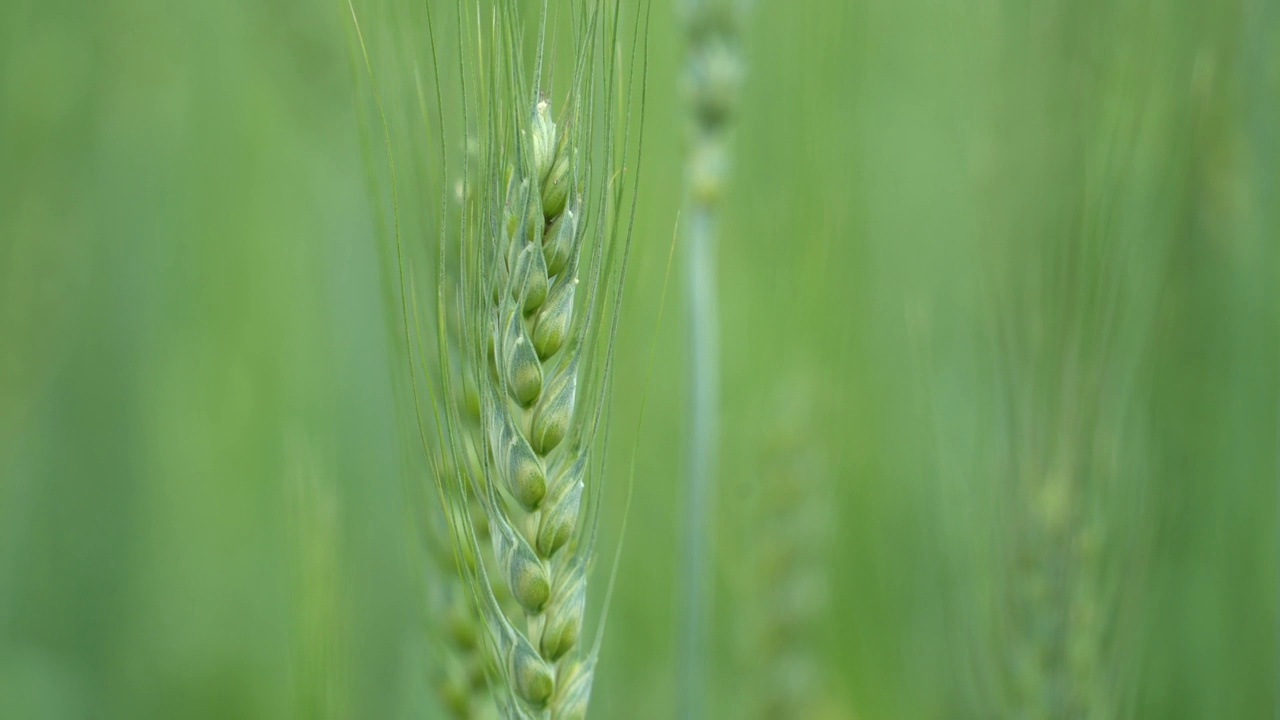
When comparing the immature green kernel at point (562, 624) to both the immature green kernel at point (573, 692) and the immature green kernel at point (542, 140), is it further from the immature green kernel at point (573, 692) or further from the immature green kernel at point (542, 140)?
the immature green kernel at point (542, 140)

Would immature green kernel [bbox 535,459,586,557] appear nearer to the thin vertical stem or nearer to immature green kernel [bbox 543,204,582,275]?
immature green kernel [bbox 543,204,582,275]

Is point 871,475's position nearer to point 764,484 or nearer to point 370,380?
point 764,484

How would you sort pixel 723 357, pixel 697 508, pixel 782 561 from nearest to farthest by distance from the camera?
pixel 697 508 < pixel 782 561 < pixel 723 357

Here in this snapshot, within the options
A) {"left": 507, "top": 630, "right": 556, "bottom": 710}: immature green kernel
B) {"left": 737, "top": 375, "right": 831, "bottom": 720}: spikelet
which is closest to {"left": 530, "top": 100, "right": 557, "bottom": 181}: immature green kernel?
{"left": 507, "top": 630, "right": 556, "bottom": 710}: immature green kernel

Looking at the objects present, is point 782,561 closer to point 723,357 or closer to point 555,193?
point 723,357

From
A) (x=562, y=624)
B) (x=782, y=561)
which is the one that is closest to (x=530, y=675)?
(x=562, y=624)

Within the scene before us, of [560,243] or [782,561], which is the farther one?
[782,561]
